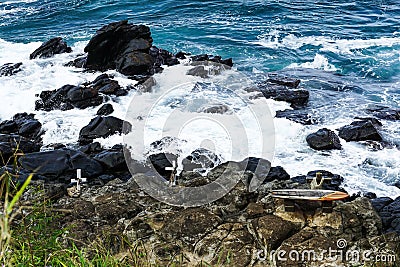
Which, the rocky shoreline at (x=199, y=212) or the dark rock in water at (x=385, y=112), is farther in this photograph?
the dark rock in water at (x=385, y=112)

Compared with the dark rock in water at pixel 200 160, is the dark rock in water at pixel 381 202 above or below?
above

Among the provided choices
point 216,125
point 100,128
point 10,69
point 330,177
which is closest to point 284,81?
point 216,125

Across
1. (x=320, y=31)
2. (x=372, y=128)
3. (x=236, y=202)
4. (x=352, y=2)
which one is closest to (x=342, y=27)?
(x=320, y=31)

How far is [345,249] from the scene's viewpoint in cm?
662

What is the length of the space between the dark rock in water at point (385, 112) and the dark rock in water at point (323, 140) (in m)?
2.67

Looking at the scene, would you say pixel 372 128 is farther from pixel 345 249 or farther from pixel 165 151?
pixel 345 249

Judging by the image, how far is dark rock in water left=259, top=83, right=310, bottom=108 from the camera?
Answer: 17.0m

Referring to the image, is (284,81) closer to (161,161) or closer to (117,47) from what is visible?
(117,47)

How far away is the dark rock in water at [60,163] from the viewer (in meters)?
11.4

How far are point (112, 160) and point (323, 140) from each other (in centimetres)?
599

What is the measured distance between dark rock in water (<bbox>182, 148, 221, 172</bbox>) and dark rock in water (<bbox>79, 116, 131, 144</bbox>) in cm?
258

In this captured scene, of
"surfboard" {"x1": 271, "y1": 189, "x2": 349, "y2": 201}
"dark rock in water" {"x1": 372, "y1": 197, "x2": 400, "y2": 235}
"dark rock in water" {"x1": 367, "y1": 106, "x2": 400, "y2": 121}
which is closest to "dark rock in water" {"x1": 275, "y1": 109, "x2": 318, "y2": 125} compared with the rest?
"dark rock in water" {"x1": 367, "y1": 106, "x2": 400, "y2": 121}

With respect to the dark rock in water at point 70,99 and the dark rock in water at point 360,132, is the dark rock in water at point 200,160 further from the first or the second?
the dark rock in water at point 70,99

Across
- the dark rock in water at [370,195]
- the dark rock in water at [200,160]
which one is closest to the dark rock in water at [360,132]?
the dark rock in water at [370,195]
